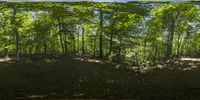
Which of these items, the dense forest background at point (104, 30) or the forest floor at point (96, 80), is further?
the dense forest background at point (104, 30)

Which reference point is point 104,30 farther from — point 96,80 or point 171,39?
point 171,39

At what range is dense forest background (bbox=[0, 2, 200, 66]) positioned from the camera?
6.45 metres

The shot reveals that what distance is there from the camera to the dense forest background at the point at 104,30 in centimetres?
645

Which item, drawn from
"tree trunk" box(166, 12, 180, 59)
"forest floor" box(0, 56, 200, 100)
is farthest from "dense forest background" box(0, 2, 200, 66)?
"forest floor" box(0, 56, 200, 100)

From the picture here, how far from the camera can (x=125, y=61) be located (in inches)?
254

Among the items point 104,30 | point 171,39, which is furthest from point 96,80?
point 171,39

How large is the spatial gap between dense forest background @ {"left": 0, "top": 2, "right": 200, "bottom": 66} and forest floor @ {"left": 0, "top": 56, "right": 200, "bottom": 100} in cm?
19

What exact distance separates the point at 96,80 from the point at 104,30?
985 mm

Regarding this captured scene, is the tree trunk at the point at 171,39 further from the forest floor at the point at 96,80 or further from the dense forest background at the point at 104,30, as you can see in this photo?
the forest floor at the point at 96,80

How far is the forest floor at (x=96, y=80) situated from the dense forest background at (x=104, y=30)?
0.61 ft

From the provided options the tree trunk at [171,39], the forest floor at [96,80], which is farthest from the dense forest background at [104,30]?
the forest floor at [96,80]

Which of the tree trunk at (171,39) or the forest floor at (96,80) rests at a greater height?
the tree trunk at (171,39)

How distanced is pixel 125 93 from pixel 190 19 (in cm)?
187

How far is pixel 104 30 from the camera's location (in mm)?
6625
